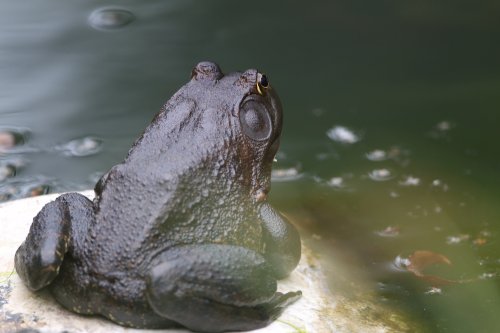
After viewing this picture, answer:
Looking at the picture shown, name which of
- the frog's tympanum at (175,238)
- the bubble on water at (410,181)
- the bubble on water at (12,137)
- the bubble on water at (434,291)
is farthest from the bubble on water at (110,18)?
the bubble on water at (434,291)

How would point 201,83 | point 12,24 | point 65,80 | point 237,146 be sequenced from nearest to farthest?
1. point 237,146
2. point 201,83
3. point 65,80
4. point 12,24

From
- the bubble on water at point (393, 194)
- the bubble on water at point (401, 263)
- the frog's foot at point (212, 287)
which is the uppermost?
the bubble on water at point (393, 194)

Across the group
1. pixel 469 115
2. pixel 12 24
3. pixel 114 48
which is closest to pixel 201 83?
pixel 469 115

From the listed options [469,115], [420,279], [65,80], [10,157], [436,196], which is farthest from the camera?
[65,80]

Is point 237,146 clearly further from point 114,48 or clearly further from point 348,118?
point 114,48

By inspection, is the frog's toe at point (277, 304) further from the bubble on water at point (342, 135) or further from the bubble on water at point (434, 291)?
the bubble on water at point (342, 135)

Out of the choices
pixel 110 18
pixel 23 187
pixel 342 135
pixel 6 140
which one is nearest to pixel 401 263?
pixel 342 135
